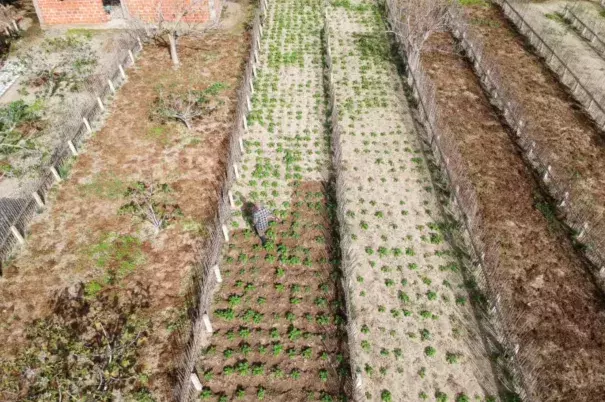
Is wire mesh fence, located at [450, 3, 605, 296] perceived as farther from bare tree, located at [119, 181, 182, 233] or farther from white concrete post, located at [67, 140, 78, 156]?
white concrete post, located at [67, 140, 78, 156]

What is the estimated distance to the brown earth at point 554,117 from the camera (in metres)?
14.2

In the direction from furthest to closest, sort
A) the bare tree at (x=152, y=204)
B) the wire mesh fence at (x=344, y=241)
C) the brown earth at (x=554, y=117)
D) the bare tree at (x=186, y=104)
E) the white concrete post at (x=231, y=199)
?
1. the bare tree at (x=186, y=104)
2. the brown earth at (x=554, y=117)
3. the white concrete post at (x=231, y=199)
4. the bare tree at (x=152, y=204)
5. the wire mesh fence at (x=344, y=241)

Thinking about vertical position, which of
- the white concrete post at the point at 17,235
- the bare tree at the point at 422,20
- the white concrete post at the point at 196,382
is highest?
the bare tree at the point at 422,20

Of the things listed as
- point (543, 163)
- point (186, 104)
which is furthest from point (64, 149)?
point (543, 163)

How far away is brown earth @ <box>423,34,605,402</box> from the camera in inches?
371

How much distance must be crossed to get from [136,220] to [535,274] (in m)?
11.2

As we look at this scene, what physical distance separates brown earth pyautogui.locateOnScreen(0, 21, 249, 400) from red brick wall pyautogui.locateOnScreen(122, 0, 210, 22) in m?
5.11

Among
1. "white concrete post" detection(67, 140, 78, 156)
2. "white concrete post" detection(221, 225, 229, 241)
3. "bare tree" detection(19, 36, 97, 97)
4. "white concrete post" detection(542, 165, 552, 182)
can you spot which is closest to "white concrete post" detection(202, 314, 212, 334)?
"white concrete post" detection(221, 225, 229, 241)

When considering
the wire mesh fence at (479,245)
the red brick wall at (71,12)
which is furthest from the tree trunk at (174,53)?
the wire mesh fence at (479,245)

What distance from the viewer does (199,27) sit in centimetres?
2219

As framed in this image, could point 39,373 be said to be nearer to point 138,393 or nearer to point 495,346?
point 138,393

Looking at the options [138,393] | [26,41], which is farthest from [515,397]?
[26,41]

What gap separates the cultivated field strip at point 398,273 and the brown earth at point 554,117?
4.93 metres

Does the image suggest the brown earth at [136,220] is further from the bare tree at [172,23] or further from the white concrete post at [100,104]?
the bare tree at [172,23]
